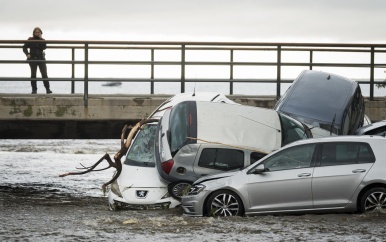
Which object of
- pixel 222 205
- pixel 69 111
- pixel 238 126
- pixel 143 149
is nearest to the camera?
pixel 222 205

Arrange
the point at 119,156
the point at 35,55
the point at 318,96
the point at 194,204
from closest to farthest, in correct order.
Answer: the point at 194,204 < the point at 119,156 < the point at 318,96 < the point at 35,55

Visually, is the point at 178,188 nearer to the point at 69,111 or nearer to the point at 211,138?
the point at 211,138

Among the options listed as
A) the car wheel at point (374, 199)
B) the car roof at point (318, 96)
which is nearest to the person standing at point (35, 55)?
the car roof at point (318, 96)

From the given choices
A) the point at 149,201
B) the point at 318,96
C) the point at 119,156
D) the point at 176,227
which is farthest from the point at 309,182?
the point at 318,96

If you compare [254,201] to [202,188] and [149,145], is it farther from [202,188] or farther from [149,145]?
[149,145]

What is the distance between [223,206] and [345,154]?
6.52ft

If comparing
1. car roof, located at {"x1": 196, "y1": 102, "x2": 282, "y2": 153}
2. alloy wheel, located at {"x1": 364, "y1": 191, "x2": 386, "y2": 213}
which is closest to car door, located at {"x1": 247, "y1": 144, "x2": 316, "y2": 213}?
alloy wheel, located at {"x1": 364, "y1": 191, "x2": 386, "y2": 213}

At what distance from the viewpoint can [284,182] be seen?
1612cm

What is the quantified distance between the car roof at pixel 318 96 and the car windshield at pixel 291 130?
1291 mm

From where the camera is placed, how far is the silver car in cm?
1602

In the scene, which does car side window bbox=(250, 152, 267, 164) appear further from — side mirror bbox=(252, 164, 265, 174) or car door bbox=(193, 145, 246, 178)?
side mirror bbox=(252, 164, 265, 174)

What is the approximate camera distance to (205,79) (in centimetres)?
2442

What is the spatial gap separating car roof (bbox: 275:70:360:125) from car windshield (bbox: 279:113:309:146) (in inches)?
50.8

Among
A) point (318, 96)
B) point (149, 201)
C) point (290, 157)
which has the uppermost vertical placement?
point (318, 96)
